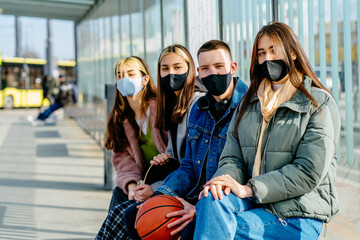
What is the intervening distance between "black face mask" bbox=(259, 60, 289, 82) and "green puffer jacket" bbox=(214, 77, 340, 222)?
127 mm

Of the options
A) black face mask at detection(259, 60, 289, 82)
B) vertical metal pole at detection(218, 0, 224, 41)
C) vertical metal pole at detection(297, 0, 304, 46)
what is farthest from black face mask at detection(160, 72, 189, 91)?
vertical metal pole at detection(218, 0, 224, 41)

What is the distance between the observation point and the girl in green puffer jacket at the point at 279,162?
6.88ft

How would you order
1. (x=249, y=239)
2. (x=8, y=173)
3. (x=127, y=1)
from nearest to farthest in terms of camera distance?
1. (x=249, y=239)
2. (x=8, y=173)
3. (x=127, y=1)

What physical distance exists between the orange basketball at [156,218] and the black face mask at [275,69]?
0.81 meters

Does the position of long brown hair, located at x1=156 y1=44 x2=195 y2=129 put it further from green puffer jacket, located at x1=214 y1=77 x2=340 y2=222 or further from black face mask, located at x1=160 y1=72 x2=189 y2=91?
green puffer jacket, located at x1=214 y1=77 x2=340 y2=222

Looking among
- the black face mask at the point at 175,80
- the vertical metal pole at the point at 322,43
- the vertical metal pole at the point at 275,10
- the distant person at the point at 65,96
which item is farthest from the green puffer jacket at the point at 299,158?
the distant person at the point at 65,96

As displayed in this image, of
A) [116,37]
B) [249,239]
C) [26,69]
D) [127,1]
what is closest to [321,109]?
[249,239]

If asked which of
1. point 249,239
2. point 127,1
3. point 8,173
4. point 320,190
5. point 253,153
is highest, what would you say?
point 127,1

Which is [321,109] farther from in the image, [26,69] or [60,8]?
[26,69]

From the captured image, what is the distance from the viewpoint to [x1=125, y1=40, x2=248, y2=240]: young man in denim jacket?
8.87 ft

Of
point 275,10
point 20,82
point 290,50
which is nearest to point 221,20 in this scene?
point 275,10

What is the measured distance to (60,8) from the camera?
1248 centimetres

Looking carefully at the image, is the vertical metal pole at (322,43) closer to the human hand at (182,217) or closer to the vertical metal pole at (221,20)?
the human hand at (182,217)

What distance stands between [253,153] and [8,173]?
5.80 metres
